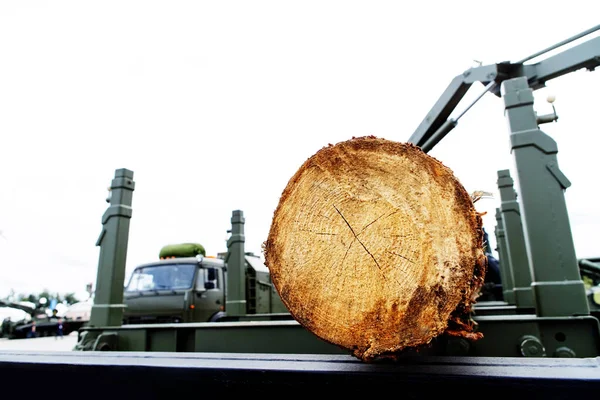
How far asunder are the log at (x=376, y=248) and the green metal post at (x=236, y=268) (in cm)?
515

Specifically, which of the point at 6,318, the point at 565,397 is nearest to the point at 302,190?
the point at 565,397

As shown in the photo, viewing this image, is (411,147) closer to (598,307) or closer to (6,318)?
(598,307)

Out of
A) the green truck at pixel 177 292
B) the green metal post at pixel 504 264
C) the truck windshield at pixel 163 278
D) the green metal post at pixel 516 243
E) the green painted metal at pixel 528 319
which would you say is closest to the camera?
the green painted metal at pixel 528 319

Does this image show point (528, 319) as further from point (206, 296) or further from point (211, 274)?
point (206, 296)

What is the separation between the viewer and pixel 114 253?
433 centimetres

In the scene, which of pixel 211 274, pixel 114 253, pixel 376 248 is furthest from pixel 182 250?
pixel 376 248

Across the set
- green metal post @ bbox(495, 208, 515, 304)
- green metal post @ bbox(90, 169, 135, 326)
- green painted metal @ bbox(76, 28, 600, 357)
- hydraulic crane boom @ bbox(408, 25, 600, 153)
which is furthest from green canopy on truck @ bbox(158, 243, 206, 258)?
green metal post @ bbox(495, 208, 515, 304)

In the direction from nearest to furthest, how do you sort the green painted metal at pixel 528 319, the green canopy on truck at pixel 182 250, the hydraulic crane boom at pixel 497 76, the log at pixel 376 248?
the log at pixel 376 248, the green painted metal at pixel 528 319, the hydraulic crane boom at pixel 497 76, the green canopy on truck at pixel 182 250

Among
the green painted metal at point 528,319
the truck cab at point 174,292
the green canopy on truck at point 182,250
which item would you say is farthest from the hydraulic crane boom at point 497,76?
the green canopy on truck at point 182,250

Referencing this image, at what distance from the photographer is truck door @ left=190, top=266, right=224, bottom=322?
7.74 m

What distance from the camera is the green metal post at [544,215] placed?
2645 mm

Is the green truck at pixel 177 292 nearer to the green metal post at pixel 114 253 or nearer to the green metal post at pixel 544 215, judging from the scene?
the green metal post at pixel 114 253

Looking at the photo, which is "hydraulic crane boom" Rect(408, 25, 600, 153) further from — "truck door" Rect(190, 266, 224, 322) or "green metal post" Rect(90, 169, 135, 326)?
"truck door" Rect(190, 266, 224, 322)

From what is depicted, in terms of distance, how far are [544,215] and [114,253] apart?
13.2 feet
